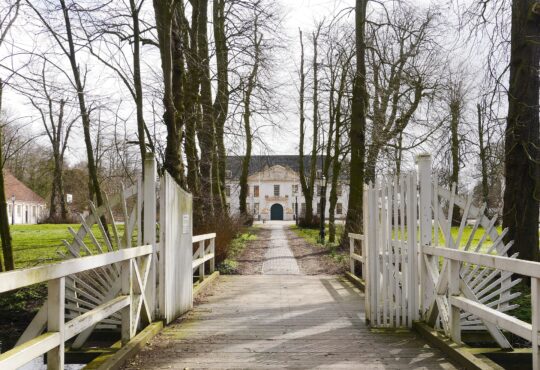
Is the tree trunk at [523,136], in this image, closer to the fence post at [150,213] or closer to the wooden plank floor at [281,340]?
the wooden plank floor at [281,340]

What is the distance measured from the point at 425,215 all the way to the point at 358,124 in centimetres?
1088

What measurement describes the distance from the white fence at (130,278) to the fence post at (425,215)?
10.1 feet

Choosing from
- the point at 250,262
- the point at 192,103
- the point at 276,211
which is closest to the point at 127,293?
the point at 192,103

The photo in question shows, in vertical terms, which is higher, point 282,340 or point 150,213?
point 150,213

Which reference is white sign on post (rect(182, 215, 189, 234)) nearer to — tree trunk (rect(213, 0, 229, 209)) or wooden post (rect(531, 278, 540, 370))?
wooden post (rect(531, 278, 540, 370))

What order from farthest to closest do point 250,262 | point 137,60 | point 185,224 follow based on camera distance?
point 250,262, point 137,60, point 185,224

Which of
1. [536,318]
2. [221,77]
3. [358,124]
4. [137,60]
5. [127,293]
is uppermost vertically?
[221,77]

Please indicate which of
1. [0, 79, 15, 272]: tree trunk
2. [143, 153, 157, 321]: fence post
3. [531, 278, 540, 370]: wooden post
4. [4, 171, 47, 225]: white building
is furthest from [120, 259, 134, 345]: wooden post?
[4, 171, 47, 225]: white building

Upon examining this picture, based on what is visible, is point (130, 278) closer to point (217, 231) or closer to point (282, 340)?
point (282, 340)

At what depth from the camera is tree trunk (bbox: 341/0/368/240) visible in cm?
1680

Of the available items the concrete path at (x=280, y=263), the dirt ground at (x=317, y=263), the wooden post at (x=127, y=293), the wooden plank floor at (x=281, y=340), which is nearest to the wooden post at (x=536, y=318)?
the wooden plank floor at (x=281, y=340)

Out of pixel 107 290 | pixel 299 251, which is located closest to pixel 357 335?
pixel 107 290

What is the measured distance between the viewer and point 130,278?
5.74 metres

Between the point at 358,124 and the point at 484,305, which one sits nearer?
the point at 484,305
